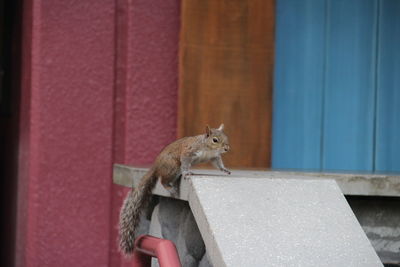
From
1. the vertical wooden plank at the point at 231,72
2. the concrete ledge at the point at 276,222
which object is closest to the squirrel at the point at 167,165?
the concrete ledge at the point at 276,222

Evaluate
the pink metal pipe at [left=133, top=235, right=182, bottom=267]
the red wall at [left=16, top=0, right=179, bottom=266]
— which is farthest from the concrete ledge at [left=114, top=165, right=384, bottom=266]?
the red wall at [left=16, top=0, right=179, bottom=266]

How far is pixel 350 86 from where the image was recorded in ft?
14.9

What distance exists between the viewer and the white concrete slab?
7.66 ft

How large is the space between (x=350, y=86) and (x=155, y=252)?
2.27 m

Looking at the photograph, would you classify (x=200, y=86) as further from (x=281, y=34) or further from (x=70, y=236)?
(x=70, y=236)

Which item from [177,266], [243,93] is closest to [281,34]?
[243,93]

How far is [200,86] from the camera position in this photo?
171 inches

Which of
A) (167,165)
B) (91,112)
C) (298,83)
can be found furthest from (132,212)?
(298,83)

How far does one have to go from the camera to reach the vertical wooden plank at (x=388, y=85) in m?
4.52

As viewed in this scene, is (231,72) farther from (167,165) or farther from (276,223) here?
(276,223)

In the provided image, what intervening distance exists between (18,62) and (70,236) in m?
1.16

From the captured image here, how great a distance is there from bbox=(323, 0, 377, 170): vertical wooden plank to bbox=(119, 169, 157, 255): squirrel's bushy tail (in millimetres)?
1729

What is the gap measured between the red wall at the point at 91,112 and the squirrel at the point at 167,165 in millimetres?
Result: 1350

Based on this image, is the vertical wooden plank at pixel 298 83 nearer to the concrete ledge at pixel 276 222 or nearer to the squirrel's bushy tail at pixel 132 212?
the squirrel's bushy tail at pixel 132 212
